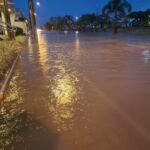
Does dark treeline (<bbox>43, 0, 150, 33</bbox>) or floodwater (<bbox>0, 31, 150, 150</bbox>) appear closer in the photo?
floodwater (<bbox>0, 31, 150, 150</bbox>)

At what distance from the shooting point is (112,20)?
5869 cm

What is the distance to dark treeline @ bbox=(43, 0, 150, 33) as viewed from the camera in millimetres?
53647

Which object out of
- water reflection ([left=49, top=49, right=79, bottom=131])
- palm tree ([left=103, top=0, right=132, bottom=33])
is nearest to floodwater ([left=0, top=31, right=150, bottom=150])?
water reflection ([left=49, top=49, right=79, bottom=131])

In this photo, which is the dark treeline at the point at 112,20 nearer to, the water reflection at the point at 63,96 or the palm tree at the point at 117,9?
the palm tree at the point at 117,9

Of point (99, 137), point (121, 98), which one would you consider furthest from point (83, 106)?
point (99, 137)

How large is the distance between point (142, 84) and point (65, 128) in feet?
10.7

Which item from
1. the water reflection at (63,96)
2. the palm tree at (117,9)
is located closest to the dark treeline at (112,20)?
the palm tree at (117,9)

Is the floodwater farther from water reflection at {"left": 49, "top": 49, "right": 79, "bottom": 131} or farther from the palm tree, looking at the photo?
the palm tree

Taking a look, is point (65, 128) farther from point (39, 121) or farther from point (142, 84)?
point (142, 84)

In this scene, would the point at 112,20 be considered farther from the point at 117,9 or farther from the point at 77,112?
the point at 77,112

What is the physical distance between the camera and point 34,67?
30.7 feet

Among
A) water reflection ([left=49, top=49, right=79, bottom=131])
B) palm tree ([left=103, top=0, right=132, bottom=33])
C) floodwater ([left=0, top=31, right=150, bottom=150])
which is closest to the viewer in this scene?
floodwater ([left=0, top=31, right=150, bottom=150])

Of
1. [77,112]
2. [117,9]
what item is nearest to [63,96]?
[77,112]

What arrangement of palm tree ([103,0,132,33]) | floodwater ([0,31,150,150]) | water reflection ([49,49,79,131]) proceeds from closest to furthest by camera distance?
floodwater ([0,31,150,150])
water reflection ([49,49,79,131])
palm tree ([103,0,132,33])
